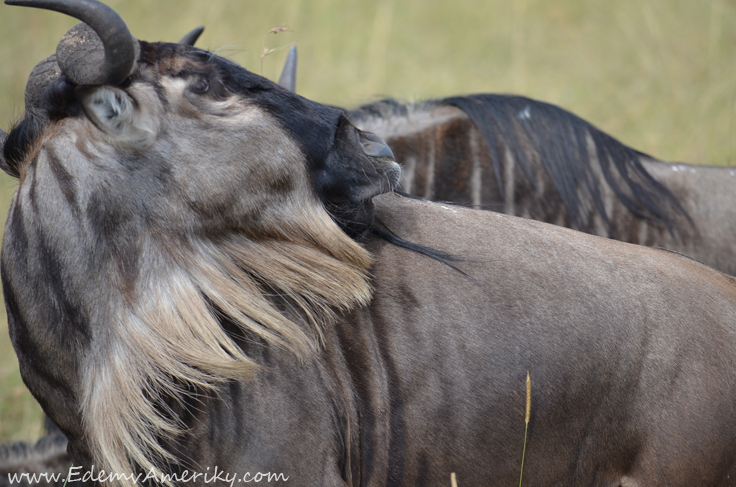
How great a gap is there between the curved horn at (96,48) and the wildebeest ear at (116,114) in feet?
0.08

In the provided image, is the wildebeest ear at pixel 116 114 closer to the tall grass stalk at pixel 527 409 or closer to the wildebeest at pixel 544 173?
the tall grass stalk at pixel 527 409

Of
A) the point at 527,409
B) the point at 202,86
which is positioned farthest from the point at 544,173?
the point at 202,86

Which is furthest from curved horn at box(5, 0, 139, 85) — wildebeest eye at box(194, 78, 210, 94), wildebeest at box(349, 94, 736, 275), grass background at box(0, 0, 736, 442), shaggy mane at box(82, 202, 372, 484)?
grass background at box(0, 0, 736, 442)

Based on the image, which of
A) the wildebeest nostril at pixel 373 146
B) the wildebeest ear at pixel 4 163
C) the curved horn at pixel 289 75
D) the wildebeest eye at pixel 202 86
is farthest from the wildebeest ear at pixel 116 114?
the curved horn at pixel 289 75

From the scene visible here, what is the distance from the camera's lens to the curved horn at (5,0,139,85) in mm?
1273

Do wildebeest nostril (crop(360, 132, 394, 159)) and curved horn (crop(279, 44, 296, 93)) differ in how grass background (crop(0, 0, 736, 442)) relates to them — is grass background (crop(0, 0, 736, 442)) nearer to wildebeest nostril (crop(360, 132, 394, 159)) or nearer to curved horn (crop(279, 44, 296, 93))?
curved horn (crop(279, 44, 296, 93))

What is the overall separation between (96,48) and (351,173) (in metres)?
0.58

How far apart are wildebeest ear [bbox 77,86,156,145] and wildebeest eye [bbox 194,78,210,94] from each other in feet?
0.47

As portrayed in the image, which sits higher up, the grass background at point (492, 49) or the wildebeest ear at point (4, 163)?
the grass background at point (492, 49)

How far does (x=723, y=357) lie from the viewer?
1600 millimetres

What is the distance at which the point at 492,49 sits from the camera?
7.68 m

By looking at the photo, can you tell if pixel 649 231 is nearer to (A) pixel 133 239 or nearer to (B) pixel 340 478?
(B) pixel 340 478

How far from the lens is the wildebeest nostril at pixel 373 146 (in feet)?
5.06

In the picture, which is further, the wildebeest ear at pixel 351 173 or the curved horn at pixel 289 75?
the curved horn at pixel 289 75
